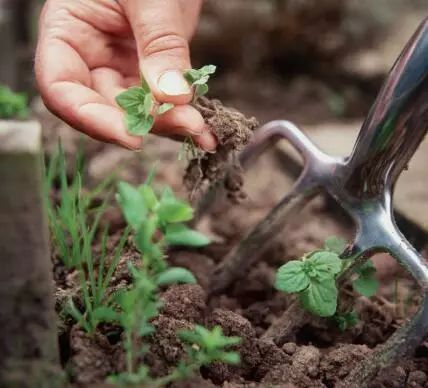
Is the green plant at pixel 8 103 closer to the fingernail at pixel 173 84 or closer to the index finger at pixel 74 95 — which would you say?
the index finger at pixel 74 95

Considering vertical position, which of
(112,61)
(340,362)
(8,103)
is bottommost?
(340,362)

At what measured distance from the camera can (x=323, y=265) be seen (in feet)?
4.22

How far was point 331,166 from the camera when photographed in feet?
4.93

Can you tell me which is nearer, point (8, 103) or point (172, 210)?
point (172, 210)

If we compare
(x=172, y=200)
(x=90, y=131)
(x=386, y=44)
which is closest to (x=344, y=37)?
(x=386, y=44)

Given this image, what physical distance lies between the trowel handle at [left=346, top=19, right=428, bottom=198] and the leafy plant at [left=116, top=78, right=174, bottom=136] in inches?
15.4

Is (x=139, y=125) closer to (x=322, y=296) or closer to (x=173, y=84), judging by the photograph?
(x=173, y=84)

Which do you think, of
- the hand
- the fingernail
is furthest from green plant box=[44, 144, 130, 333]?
the fingernail

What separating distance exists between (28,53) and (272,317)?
77.2 inches

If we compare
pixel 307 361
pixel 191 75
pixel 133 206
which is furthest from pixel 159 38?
pixel 307 361

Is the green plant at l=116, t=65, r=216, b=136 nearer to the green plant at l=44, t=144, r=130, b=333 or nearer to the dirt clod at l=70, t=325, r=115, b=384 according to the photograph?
the green plant at l=44, t=144, r=130, b=333

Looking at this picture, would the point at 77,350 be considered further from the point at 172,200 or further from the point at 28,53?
the point at 28,53

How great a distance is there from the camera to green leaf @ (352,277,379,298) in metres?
1.36

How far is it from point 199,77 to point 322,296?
43cm
